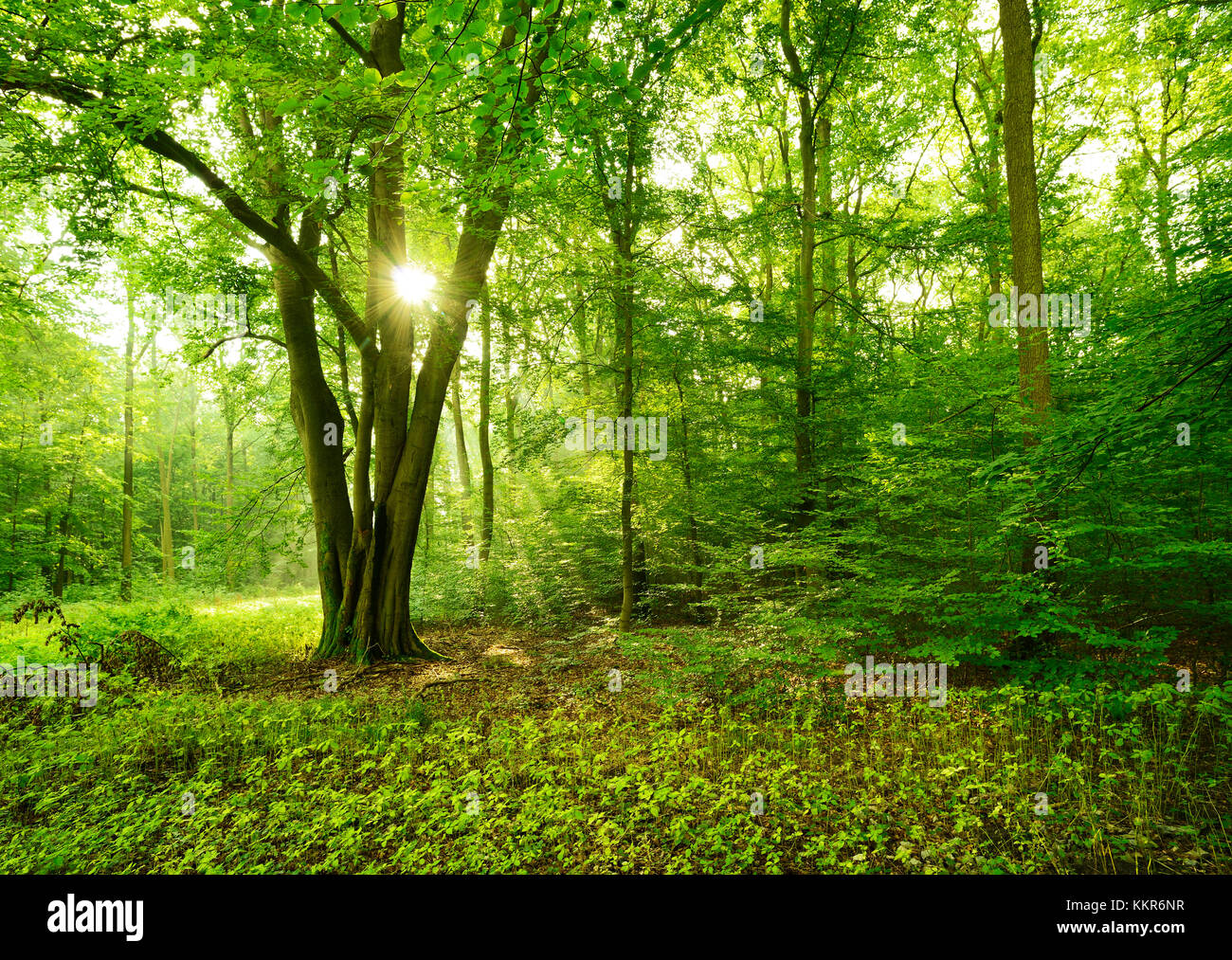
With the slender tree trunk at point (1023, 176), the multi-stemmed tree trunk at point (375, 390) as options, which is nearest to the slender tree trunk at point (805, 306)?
the slender tree trunk at point (1023, 176)

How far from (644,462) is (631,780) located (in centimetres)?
845

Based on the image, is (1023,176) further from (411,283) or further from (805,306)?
(411,283)

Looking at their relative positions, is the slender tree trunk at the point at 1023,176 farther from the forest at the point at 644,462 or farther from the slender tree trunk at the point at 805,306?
the slender tree trunk at the point at 805,306

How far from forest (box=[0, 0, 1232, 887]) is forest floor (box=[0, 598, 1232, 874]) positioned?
0.15 feet

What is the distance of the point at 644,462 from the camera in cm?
1212

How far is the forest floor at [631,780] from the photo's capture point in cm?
327

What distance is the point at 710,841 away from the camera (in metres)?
3.36

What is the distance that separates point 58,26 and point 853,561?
11040 millimetres

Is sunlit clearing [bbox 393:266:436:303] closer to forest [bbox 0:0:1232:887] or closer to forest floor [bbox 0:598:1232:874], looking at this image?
forest [bbox 0:0:1232:887]

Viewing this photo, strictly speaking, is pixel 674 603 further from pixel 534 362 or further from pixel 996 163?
pixel 996 163

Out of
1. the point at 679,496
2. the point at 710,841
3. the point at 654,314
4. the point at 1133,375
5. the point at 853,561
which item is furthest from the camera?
the point at 679,496

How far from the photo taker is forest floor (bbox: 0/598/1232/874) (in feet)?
10.7

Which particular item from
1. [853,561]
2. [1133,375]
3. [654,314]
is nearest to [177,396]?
[654,314]

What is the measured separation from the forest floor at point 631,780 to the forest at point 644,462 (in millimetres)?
45
